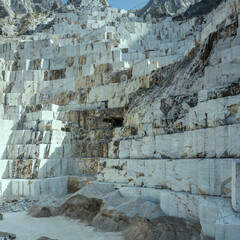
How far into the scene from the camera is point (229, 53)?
30.2 feet

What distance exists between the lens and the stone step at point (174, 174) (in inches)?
301

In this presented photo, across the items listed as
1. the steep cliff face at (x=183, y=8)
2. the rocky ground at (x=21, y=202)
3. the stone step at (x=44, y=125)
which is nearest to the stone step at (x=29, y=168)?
the rocky ground at (x=21, y=202)

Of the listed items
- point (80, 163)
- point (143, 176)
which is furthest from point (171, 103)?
point (80, 163)

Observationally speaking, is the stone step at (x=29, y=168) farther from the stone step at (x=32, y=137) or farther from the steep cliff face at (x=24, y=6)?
the steep cliff face at (x=24, y=6)

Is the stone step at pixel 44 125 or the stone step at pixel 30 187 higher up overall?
the stone step at pixel 44 125

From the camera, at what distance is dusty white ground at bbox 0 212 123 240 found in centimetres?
860

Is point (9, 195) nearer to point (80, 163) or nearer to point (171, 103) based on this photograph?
point (80, 163)

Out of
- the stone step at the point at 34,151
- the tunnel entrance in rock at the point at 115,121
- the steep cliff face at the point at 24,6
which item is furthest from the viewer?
the steep cliff face at the point at 24,6

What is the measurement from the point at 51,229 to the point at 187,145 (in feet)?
15.8

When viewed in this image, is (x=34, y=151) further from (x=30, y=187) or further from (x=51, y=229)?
(x=51, y=229)

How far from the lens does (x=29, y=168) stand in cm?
1534

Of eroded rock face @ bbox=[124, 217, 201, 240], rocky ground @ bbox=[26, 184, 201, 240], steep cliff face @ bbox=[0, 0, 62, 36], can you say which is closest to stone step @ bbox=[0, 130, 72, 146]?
rocky ground @ bbox=[26, 184, 201, 240]

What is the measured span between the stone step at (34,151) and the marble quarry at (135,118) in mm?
53

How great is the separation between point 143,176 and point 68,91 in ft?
34.9
